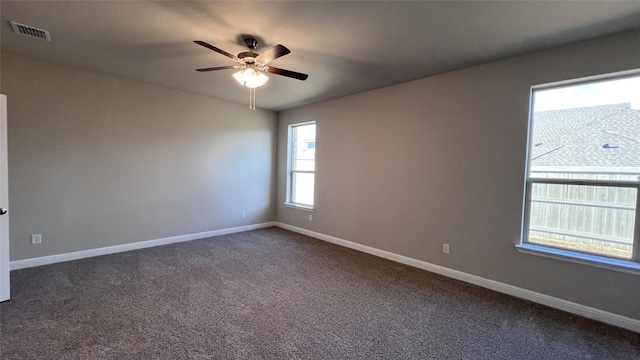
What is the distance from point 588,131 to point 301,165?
4.20m

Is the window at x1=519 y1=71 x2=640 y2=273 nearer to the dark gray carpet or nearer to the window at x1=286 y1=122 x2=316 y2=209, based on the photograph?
the dark gray carpet

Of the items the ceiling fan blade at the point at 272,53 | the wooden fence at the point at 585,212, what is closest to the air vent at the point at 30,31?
the ceiling fan blade at the point at 272,53

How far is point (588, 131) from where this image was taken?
256 centimetres

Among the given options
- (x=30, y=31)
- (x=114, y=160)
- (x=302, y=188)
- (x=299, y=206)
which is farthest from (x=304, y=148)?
(x=30, y=31)

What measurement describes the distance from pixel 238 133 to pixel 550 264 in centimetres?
497

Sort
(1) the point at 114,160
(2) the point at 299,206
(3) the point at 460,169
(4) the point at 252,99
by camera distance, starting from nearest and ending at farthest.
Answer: (3) the point at 460,169 < (1) the point at 114,160 < (4) the point at 252,99 < (2) the point at 299,206

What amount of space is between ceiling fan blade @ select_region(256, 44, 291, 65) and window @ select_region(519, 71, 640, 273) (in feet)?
8.63

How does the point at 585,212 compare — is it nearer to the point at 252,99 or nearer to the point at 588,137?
the point at 588,137

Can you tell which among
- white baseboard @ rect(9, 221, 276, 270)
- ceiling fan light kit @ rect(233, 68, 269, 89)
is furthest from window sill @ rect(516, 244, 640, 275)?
white baseboard @ rect(9, 221, 276, 270)

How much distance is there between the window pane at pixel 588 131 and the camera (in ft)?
7.77

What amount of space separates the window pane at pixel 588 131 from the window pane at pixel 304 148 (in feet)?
11.2

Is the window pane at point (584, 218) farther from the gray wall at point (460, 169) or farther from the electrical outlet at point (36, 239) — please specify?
the electrical outlet at point (36, 239)

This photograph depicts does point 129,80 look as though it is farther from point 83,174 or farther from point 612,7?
point 612,7

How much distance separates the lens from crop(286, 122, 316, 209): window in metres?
5.29
